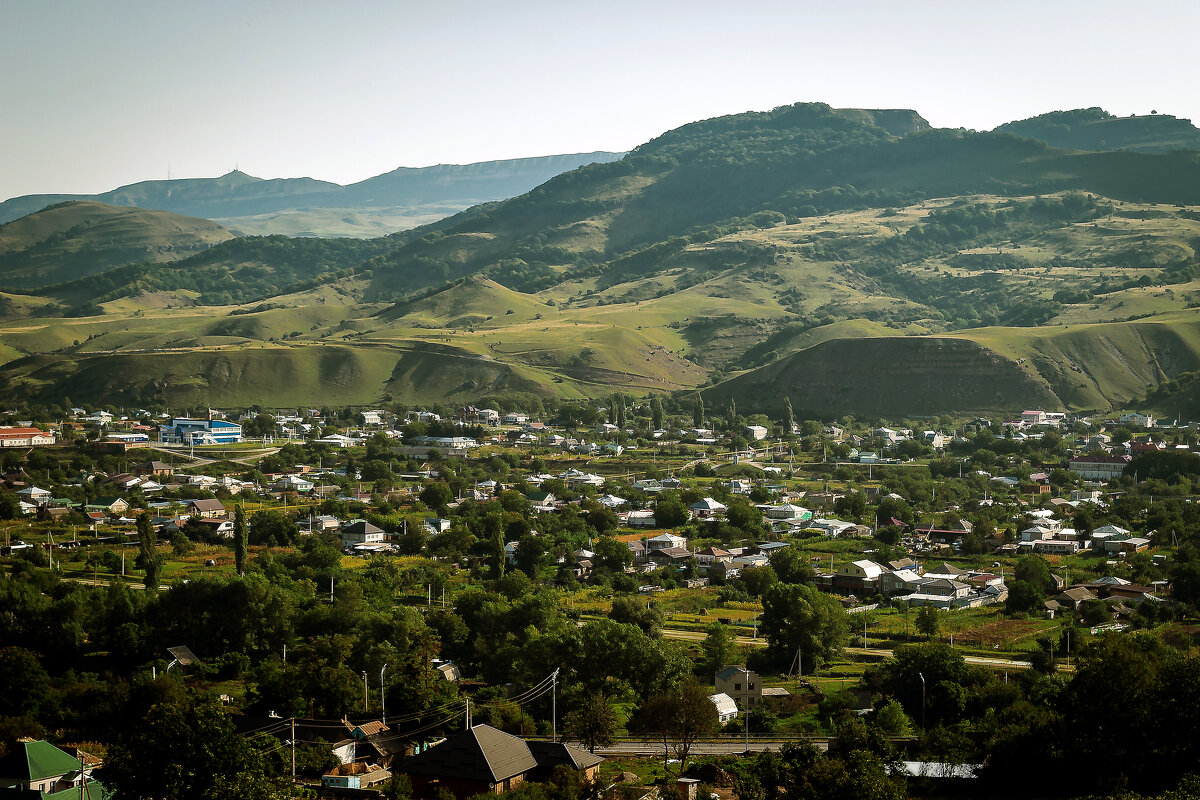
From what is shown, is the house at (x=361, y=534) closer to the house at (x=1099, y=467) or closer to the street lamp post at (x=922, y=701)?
the street lamp post at (x=922, y=701)

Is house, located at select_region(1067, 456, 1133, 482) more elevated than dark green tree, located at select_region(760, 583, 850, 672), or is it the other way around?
dark green tree, located at select_region(760, 583, 850, 672)

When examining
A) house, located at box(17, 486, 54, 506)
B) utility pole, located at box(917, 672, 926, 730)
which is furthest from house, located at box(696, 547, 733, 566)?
house, located at box(17, 486, 54, 506)

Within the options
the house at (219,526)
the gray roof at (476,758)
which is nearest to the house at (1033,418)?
the house at (219,526)

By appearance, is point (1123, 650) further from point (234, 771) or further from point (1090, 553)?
point (1090, 553)

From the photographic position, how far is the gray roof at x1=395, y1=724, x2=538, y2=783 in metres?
28.6

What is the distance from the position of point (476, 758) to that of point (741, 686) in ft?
33.6

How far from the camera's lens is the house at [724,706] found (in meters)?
35.5

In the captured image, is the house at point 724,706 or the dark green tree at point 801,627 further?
the dark green tree at point 801,627

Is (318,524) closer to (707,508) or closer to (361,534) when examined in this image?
(361,534)

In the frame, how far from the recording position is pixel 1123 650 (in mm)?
30828

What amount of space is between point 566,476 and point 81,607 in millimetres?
46732

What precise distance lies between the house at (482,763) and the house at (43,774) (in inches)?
265

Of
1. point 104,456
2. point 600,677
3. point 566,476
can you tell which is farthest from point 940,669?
point 104,456

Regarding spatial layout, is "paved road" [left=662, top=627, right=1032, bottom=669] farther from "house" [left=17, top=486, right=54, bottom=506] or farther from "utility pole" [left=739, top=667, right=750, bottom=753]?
"house" [left=17, top=486, right=54, bottom=506]
